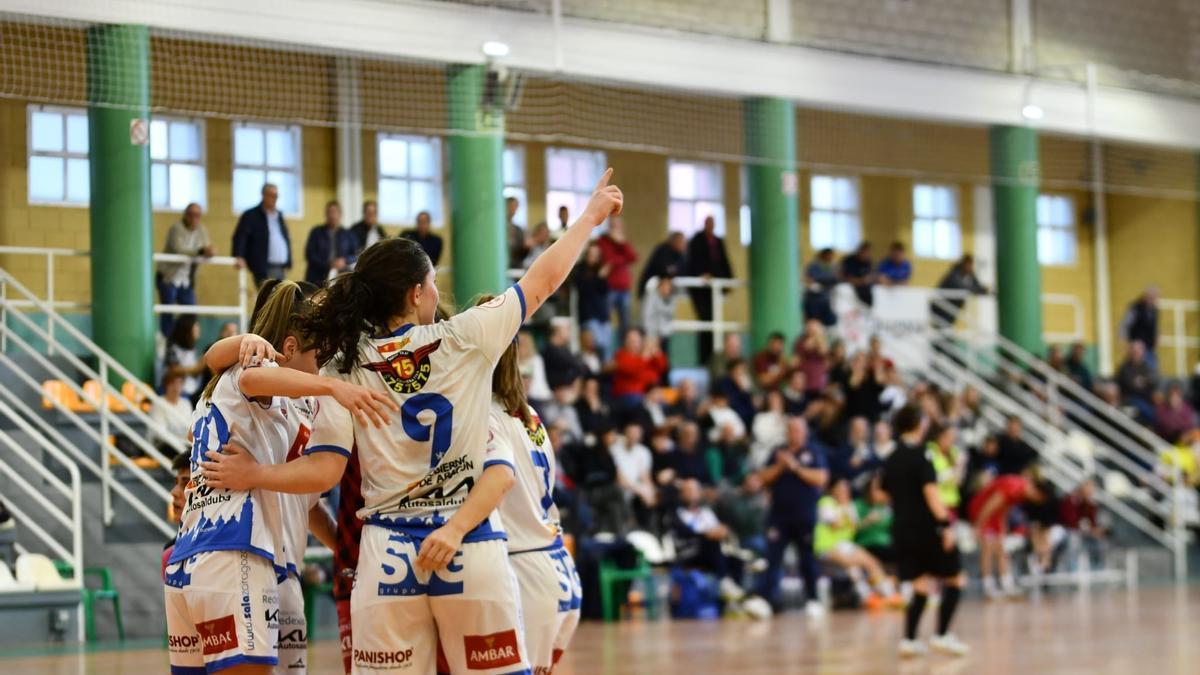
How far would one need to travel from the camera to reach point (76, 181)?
17750 mm

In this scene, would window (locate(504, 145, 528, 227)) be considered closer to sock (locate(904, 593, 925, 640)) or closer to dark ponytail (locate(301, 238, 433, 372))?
sock (locate(904, 593, 925, 640))

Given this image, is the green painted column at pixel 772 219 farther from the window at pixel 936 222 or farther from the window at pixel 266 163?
the window at pixel 936 222

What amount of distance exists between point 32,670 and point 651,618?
6.20 m

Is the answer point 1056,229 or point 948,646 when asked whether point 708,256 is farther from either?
point 1056,229

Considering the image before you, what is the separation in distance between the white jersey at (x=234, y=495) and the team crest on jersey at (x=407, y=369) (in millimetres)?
470

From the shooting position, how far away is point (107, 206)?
14.6 m

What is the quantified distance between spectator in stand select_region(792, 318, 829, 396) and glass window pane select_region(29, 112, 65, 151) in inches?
330

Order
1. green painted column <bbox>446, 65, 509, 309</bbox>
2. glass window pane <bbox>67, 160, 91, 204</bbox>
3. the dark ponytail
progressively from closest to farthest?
the dark ponytail, green painted column <bbox>446, 65, 509, 309</bbox>, glass window pane <bbox>67, 160, 91, 204</bbox>

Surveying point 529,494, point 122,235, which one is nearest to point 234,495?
point 529,494

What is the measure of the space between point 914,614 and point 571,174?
1211 cm

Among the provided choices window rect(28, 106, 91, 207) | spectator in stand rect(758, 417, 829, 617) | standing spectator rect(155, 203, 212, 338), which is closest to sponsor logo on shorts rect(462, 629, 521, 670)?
spectator in stand rect(758, 417, 829, 617)

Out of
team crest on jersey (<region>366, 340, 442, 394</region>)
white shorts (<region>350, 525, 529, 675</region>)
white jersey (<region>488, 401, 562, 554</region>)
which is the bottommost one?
white shorts (<region>350, 525, 529, 675</region>)

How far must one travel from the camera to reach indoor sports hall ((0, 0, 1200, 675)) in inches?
175

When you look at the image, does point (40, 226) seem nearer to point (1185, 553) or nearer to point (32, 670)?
point (32, 670)
